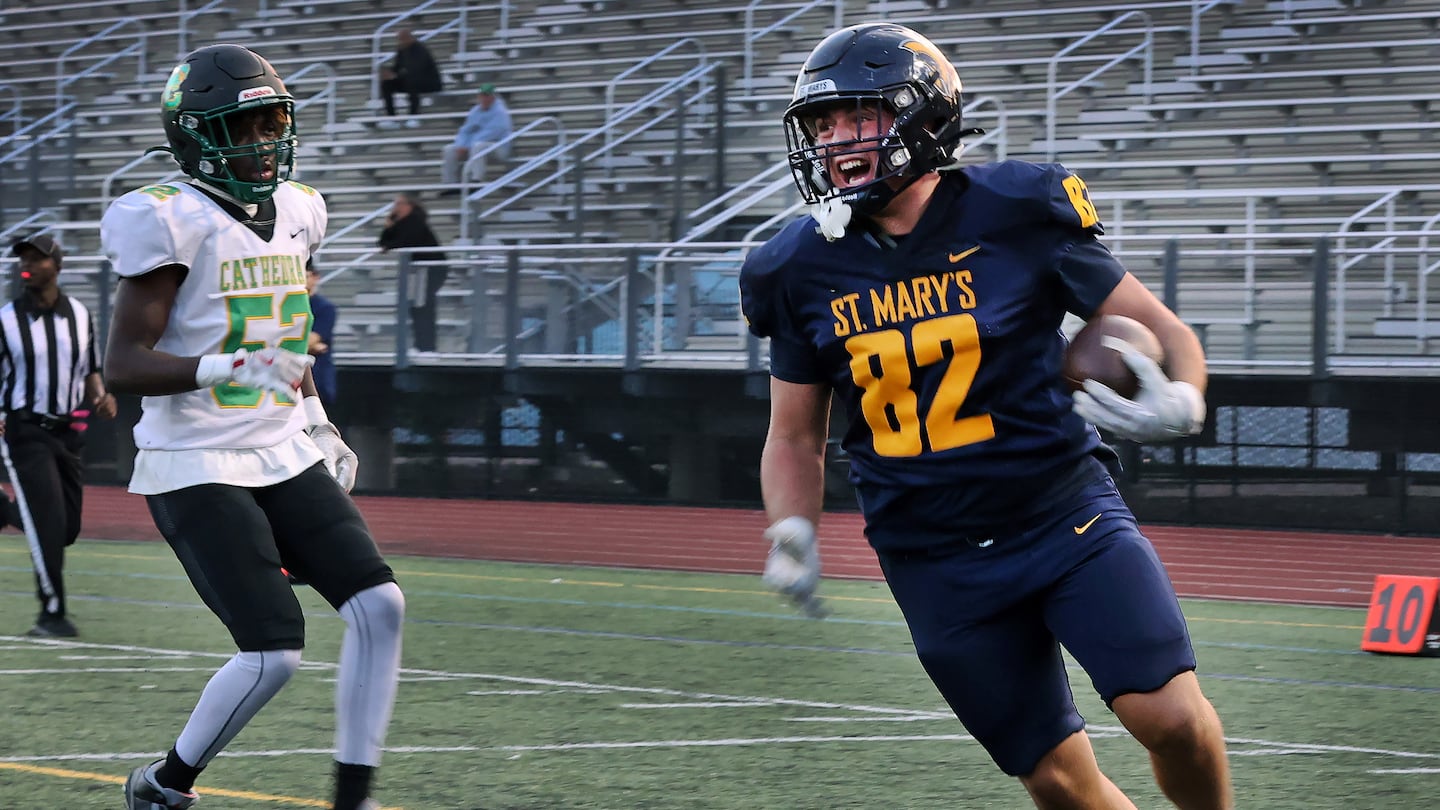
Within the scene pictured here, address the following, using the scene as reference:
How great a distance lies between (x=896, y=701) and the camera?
7.00 meters

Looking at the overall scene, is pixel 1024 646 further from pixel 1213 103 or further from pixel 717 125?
pixel 717 125

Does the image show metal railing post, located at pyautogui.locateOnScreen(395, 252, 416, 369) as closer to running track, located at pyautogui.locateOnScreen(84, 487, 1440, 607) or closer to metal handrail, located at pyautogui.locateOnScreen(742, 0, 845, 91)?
running track, located at pyautogui.locateOnScreen(84, 487, 1440, 607)

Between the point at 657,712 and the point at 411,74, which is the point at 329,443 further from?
the point at 411,74

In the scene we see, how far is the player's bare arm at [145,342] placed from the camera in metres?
4.42

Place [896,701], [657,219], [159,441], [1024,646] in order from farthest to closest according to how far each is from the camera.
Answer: [657,219] < [896,701] < [159,441] < [1024,646]

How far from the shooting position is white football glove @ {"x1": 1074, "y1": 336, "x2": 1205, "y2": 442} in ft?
10.7

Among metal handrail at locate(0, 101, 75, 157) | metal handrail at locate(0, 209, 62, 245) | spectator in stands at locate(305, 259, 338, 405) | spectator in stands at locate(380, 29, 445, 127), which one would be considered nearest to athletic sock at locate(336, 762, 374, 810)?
spectator in stands at locate(305, 259, 338, 405)

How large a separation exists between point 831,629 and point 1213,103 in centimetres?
941

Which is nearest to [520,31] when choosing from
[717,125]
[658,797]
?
[717,125]

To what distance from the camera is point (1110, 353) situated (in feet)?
11.3

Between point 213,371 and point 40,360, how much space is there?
16.2 ft

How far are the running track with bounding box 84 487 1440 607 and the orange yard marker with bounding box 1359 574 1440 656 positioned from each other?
190cm

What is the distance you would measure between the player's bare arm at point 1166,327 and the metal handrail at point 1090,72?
44.4ft

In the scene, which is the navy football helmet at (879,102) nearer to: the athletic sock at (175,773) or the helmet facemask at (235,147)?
the helmet facemask at (235,147)
